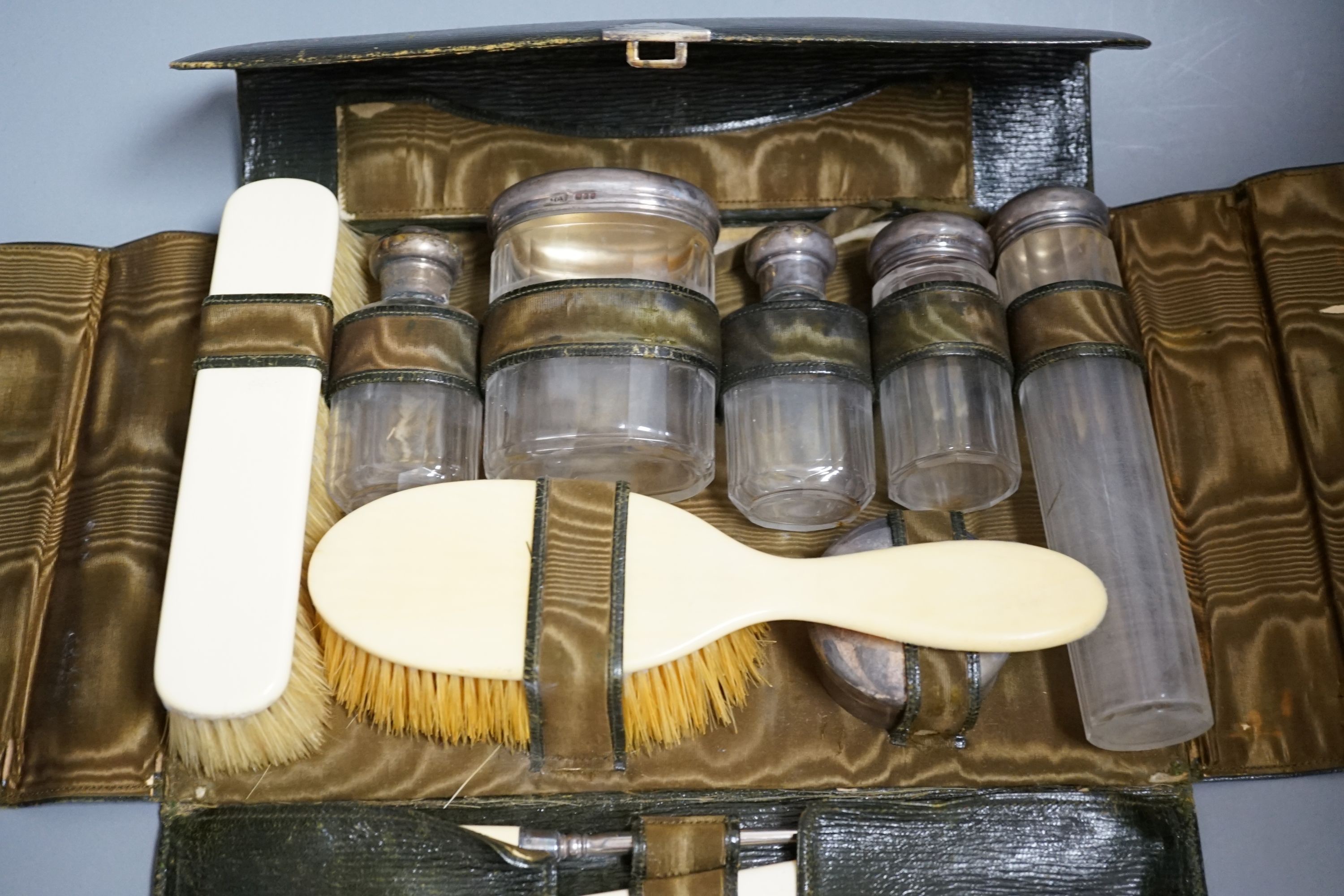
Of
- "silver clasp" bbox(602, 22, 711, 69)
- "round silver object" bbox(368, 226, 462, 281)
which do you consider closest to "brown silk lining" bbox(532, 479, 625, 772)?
"round silver object" bbox(368, 226, 462, 281)

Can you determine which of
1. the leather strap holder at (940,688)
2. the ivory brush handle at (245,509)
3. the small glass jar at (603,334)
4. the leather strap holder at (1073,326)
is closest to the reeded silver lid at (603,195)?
the small glass jar at (603,334)

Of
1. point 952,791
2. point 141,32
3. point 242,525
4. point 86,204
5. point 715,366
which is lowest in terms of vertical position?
point 952,791

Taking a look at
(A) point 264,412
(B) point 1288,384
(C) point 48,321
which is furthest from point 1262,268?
(C) point 48,321

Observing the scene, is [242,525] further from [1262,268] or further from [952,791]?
[1262,268]

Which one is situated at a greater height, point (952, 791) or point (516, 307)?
point (516, 307)

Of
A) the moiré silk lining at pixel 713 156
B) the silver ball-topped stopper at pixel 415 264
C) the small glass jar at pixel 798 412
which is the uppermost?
the moiré silk lining at pixel 713 156

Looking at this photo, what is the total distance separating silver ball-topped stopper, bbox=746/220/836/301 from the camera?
858 millimetres

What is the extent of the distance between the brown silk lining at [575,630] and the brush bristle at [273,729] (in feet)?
0.50

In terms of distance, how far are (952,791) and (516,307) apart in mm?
446

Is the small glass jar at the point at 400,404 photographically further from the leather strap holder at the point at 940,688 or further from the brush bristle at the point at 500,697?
the leather strap holder at the point at 940,688

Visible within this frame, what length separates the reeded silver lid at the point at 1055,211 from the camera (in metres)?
0.86

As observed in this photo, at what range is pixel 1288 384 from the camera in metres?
0.85

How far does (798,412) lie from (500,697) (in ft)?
0.92

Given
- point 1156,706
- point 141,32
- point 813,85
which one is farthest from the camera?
point 141,32
